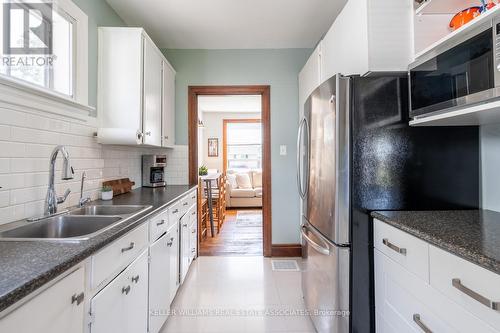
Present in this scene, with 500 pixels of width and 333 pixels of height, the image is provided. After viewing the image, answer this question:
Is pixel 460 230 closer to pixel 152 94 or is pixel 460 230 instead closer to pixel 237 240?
pixel 152 94

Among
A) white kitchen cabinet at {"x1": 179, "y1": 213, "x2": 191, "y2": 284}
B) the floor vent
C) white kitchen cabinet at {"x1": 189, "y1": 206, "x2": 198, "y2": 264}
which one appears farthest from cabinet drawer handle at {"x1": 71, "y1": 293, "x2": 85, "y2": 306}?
the floor vent

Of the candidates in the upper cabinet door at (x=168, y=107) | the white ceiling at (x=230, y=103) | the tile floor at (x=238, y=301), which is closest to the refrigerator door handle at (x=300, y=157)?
the tile floor at (x=238, y=301)

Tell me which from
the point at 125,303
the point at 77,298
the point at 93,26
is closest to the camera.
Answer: the point at 77,298

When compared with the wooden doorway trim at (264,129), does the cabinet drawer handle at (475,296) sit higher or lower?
lower

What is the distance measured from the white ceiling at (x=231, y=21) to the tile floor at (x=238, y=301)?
2.53m

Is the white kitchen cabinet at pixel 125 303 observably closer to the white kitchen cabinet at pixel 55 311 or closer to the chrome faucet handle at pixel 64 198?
the white kitchen cabinet at pixel 55 311

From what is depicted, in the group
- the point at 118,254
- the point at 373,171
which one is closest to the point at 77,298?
the point at 118,254

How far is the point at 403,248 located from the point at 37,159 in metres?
1.89

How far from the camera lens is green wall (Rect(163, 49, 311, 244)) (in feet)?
10.1

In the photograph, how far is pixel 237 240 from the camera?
372 centimetres

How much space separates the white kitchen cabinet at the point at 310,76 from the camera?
230 cm

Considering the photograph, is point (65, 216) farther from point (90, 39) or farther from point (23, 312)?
point (90, 39)

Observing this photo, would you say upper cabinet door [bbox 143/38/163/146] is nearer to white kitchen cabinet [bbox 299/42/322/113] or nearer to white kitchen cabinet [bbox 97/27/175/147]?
white kitchen cabinet [bbox 97/27/175/147]

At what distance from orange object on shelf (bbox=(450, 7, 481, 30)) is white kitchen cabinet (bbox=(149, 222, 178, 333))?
199cm
